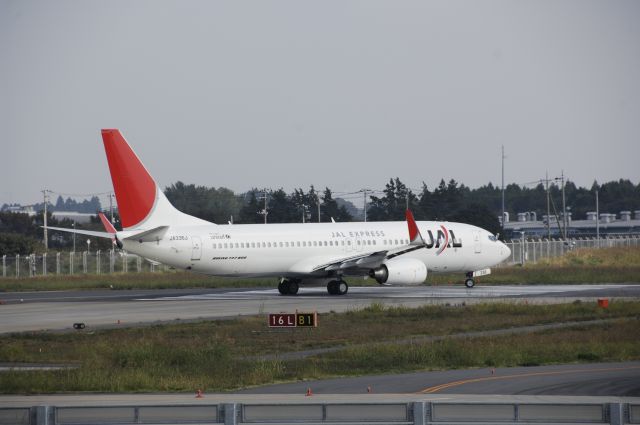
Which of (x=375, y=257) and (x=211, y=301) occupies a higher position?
(x=375, y=257)

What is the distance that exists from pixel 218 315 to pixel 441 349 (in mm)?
16571

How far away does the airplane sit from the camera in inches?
2108

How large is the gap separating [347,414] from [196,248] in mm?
39111

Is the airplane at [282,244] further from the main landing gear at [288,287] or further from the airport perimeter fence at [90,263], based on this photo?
the airport perimeter fence at [90,263]

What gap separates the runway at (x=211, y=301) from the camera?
43.8 m

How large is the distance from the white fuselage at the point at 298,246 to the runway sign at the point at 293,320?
61.1 feet

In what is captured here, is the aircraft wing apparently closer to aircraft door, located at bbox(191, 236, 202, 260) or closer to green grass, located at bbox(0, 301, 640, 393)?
aircraft door, located at bbox(191, 236, 202, 260)

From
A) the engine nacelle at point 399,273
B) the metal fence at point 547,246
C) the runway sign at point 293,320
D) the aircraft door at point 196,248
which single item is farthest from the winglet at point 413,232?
the metal fence at point 547,246

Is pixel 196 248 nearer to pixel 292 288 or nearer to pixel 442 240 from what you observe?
pixel 292 288

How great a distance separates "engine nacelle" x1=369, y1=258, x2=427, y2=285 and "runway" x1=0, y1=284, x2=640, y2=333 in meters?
0.89

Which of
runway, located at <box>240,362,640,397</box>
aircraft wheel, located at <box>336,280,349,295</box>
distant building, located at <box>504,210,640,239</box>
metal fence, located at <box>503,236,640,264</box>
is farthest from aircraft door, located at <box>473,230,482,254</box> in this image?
distant building, located at <box>504,210,640,239</box>

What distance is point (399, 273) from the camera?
182ft

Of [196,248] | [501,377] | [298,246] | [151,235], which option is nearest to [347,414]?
[501,377]

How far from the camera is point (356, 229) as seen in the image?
60.2 metres
